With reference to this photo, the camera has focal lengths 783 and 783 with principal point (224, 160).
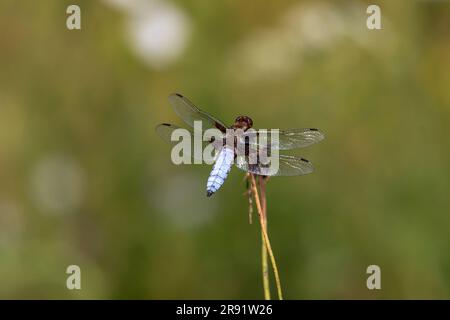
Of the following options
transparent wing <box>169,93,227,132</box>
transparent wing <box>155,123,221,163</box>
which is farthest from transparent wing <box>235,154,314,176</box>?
transparent wing <box>169,93,227,132</box>

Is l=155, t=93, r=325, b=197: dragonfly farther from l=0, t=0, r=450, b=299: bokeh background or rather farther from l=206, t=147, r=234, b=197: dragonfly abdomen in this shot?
l=0, t=0, r=450, b=299: bokeh background

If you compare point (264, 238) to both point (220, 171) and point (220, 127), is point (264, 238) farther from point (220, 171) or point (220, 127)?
point (220, 127)

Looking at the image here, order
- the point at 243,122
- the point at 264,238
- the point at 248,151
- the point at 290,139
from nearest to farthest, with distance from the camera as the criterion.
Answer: the point at 264,238 → the point at 243,122 → the point at 248,151 → the point at 290,139

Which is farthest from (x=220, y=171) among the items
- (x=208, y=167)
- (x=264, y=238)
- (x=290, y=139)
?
(x=208, y=167)

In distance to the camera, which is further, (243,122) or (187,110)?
(187,110)
